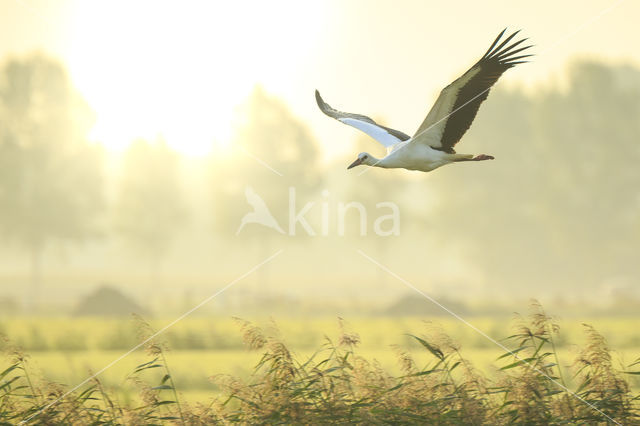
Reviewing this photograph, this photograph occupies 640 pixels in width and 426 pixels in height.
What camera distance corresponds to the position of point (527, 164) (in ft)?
220

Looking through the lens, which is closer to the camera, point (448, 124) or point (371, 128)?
point (448, 124)

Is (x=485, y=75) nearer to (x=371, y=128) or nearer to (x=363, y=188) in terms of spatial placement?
(x=371, y=128)

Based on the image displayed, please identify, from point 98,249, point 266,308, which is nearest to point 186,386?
point 266,308

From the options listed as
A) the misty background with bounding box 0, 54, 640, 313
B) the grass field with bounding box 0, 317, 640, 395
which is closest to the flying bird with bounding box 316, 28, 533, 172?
the grass field with bounding box 0, 317, 640, 395

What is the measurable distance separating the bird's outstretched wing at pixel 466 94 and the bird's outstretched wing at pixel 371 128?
152 cm

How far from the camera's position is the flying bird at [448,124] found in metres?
11.0

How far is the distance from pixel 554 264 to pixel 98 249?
11065 centimetres

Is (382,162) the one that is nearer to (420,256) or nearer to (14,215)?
(14,215)

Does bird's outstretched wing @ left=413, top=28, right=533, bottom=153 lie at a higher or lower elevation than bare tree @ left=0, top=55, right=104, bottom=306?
lower

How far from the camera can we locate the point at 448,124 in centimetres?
1197

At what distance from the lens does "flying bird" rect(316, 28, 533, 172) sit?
10978mm

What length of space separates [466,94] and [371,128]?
9.90 feet

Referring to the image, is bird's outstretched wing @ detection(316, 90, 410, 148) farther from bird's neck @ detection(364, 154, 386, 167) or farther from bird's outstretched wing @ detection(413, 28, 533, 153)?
bird's outstretched wing @ detection(413, 28, 533, 153)

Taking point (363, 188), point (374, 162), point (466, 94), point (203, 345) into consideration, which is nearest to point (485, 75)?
point (466, 94)
